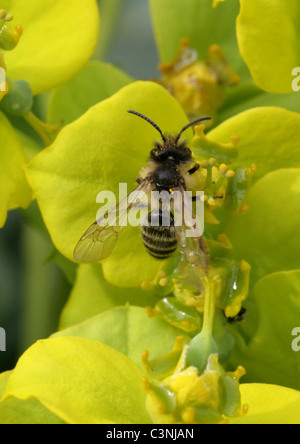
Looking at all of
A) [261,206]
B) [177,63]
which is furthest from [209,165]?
[177,63]

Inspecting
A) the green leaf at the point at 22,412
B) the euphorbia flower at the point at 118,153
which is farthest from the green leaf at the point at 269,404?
the green leaf at the point at 22,412

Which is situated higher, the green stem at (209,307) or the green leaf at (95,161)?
the green leaf at (95,161)

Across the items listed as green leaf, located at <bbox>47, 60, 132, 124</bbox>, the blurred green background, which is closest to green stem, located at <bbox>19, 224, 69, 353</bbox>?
the blurred green background

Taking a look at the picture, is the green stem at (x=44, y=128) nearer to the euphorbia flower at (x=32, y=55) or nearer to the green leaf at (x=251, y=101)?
the euphorbia flower at (x=32, y=55)

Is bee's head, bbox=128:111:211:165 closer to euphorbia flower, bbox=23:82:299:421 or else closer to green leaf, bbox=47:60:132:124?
euphorbia flower, bbox=23:82:299:421

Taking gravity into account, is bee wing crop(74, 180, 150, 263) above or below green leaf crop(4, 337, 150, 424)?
above
